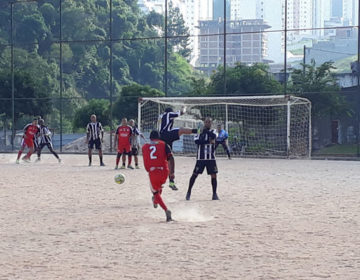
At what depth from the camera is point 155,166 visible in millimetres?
11305

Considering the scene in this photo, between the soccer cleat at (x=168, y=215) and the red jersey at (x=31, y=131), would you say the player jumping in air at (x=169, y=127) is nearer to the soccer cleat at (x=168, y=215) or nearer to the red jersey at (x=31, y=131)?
the soccer cleat at (x=168, y=215)

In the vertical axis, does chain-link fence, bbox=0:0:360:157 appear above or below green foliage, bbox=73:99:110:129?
above

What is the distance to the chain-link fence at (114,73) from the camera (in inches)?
1451

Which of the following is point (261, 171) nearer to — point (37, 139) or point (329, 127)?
point (37, 139)

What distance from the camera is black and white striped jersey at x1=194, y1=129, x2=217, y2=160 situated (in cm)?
1388

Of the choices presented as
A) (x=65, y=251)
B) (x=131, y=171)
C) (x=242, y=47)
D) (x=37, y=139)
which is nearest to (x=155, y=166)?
(x=65, y=251)

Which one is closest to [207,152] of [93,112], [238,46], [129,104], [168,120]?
[168,120]

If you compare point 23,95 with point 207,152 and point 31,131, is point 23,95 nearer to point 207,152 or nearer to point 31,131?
point 31,131

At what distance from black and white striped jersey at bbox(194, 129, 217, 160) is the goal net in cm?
1573

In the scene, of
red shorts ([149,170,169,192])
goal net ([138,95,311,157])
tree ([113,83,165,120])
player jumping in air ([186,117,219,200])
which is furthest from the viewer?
tree ([113,83,165,120])

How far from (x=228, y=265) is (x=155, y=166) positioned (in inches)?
146

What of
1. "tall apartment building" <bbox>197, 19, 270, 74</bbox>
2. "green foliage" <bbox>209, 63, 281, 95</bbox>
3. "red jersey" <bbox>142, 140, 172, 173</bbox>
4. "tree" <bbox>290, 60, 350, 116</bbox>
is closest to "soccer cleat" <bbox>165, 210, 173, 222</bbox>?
"red jersey" <bbox>142, 140, 172, 173</bbox>

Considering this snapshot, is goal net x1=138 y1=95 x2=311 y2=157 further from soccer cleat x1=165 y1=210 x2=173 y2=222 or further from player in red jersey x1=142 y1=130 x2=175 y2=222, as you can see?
soccer cleat x1=165 y1=210 x2=173 y2=222

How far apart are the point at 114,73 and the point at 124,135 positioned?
54.7 metres
